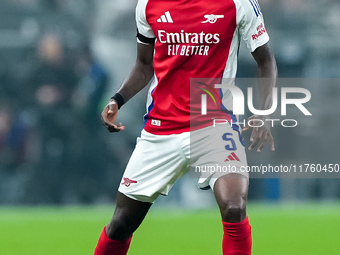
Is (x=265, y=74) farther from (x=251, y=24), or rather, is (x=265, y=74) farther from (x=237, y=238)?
(x=237, y=238)

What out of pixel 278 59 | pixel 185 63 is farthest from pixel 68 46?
pixel 185 63

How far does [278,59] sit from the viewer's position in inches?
409

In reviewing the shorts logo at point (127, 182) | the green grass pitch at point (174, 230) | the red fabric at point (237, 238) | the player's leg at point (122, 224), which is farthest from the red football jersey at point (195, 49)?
the green grass pitch at point (174, 230)

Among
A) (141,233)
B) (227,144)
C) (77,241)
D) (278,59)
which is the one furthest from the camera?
(278,59)

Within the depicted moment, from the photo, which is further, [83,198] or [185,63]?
[83,198]

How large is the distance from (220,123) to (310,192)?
247 inches

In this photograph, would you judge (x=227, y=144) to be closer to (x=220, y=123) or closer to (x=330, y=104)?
(x=220, y=123)

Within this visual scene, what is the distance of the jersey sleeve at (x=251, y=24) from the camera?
457 centimetres

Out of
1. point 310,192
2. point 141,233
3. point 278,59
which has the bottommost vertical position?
point 310,192

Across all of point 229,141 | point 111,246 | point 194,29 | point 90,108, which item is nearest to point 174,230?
point 90,108

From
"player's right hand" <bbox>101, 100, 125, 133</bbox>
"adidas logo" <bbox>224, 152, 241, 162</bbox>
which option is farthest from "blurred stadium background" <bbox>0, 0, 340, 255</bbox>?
"adidas logo" <bbox>224, 152, 241, 162</bbox>

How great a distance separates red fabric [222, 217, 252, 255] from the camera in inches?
165

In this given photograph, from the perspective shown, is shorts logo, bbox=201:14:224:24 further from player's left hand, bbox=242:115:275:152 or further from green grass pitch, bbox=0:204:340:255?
green grass pitch, bbox=0:204:340:255

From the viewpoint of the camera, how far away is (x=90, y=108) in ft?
34.0
